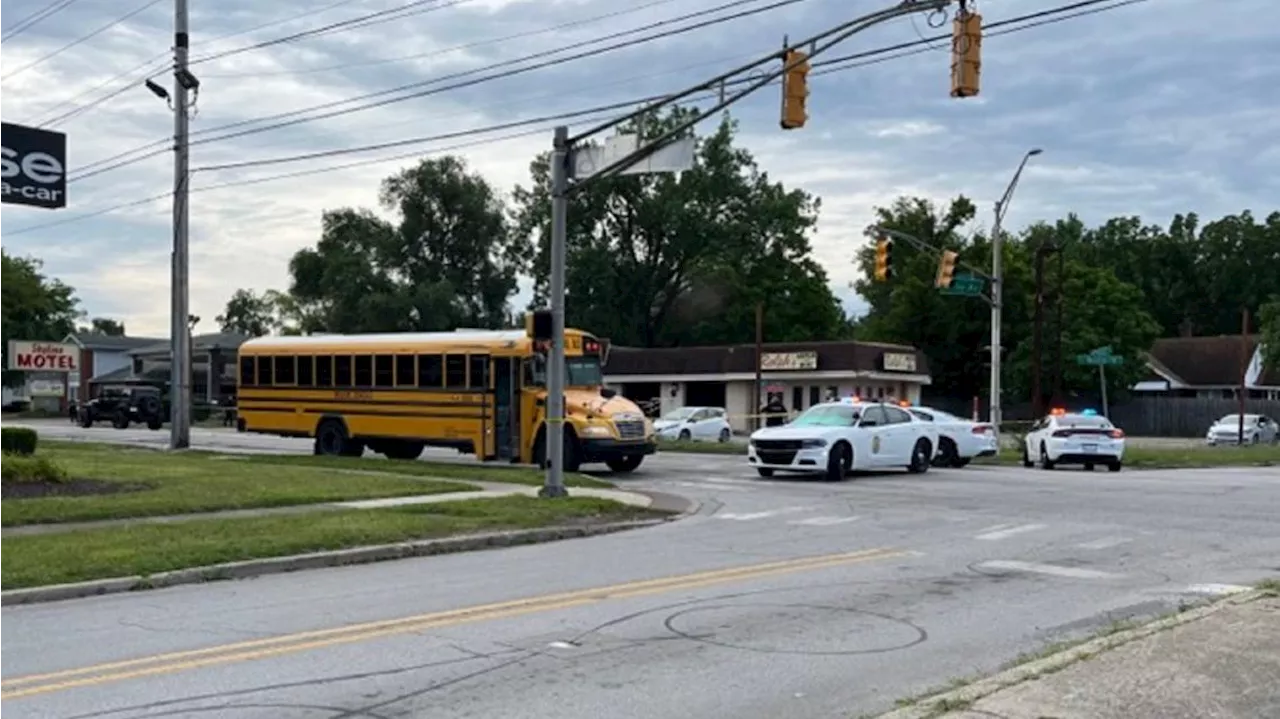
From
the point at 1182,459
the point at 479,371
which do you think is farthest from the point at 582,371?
the point at 1182,459

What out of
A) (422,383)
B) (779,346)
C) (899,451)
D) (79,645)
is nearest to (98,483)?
(422,383)

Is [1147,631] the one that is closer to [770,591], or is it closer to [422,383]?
[770,591]

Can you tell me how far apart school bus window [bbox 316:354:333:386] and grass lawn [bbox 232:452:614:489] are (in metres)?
1.73

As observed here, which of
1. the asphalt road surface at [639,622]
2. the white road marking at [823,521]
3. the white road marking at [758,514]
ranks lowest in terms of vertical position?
the white road marking at [758,514]

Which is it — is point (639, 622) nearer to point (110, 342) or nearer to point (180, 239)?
point (180, 239)

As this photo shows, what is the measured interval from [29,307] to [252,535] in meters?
67.0

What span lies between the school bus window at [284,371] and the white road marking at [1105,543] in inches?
794

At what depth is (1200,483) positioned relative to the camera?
25.3 meters

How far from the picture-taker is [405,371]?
91.7 ft

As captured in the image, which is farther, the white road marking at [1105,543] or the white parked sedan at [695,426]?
the white parked sedan at [695,426]

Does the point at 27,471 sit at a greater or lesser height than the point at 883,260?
lesser

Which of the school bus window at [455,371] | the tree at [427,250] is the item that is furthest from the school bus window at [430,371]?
the tree at [427,250]

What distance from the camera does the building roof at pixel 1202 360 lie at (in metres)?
80.4

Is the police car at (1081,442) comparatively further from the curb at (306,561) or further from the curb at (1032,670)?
the curb at (1032,670)
